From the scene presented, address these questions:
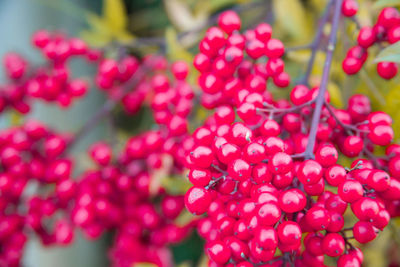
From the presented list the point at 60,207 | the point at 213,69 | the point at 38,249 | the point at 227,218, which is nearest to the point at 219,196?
the point at 227,218

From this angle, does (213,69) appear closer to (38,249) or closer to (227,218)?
(227,218)

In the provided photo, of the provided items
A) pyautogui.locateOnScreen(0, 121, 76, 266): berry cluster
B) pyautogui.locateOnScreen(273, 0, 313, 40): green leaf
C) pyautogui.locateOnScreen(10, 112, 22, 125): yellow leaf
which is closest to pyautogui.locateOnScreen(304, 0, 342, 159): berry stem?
pyautogui.locateOnScreen(273, 0, 313, 40): green leaf

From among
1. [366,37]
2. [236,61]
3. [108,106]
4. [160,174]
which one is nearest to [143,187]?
[160,174]

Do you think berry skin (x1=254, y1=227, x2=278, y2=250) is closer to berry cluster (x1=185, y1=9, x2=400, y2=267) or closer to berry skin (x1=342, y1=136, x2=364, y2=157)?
berry cluster (x1=185, y1=9, x2=400, y2=267)

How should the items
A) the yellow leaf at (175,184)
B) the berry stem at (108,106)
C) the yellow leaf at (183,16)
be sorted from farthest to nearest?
1. the yellow leaf at (183,16)
2. the berry stem at (108,106)
3. the yellow leaf at (175,184)

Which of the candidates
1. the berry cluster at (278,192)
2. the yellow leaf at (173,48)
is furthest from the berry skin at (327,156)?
the yellow leaf at (173,48)

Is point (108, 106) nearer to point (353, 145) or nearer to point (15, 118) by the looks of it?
point (15, 118)

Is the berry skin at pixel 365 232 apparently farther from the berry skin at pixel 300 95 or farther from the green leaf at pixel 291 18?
the green leaf at pixel 291 18
